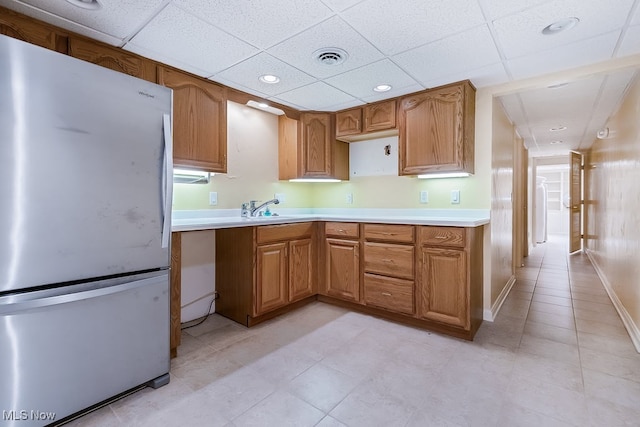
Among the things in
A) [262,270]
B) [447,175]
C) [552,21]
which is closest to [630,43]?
[552,21]

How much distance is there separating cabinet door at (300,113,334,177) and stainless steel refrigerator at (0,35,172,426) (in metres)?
1.77

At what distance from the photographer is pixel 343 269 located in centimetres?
304

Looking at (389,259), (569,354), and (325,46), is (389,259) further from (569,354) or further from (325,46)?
(325,46)

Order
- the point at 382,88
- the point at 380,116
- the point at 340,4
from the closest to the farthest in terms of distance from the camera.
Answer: the point at 340,4, the point at 382,88, the point at 380,116

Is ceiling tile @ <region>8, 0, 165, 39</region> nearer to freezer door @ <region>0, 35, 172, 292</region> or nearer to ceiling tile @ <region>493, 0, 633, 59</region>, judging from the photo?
freezer door @ <region>0, 35, 172, 292</region>

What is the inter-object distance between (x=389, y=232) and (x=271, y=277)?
44.6 inches

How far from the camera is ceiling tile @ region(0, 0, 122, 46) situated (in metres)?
1.63

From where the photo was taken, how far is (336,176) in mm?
3566

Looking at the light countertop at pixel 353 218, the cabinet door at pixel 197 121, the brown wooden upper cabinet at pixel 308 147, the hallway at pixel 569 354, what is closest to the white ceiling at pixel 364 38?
the cabinet door at pixel 197 121

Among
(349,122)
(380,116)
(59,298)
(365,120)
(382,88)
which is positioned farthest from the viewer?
(349,122)

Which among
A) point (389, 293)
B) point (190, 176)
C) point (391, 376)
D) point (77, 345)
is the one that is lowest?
point (391, 376)

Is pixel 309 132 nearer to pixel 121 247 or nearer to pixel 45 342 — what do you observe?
pixel 121 247

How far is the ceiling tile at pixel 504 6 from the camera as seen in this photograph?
1599 millimetres

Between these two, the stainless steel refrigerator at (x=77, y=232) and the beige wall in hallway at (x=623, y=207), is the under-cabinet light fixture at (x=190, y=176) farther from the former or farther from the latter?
the beige wall in hallway at (x=623, y=207)
